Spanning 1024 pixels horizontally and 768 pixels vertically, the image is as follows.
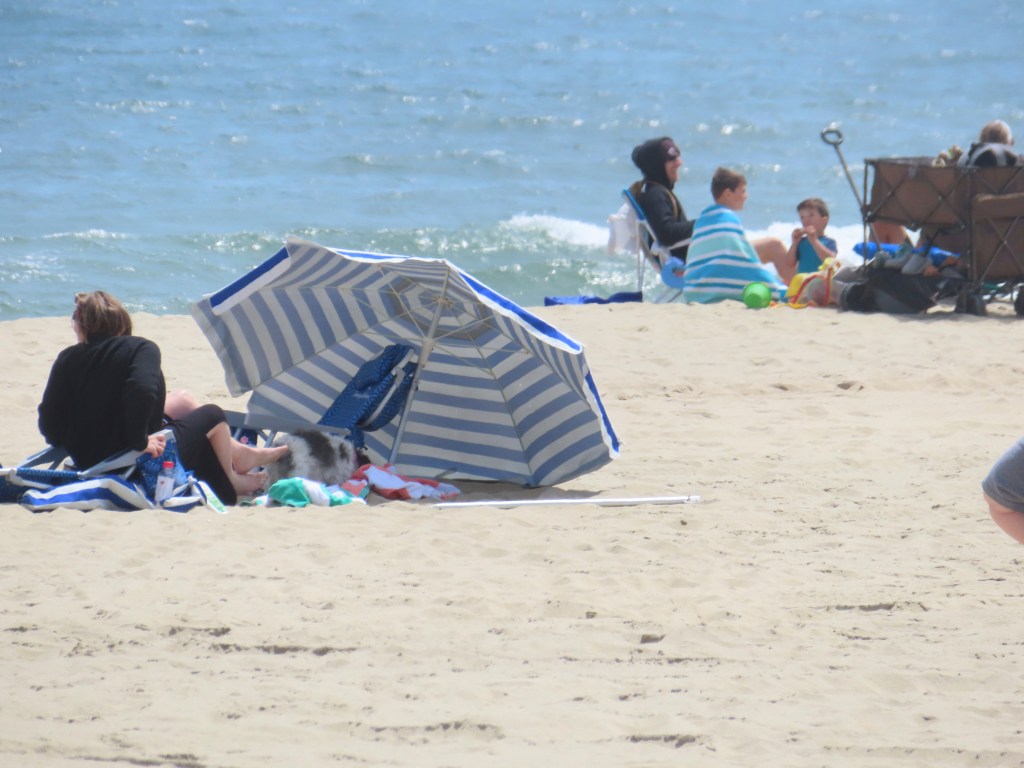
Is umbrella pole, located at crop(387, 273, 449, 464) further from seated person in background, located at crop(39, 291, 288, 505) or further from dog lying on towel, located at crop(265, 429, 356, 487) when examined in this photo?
seated person in background, located at crop(39, 291, 288, 505)

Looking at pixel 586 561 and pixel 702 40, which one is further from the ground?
pixel 702 40

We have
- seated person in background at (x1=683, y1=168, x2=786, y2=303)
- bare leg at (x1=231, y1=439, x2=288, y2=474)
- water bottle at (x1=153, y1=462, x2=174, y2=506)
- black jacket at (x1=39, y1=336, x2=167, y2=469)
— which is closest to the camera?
black jacket at (x1=39, y1=336, x2=167, y2=469)

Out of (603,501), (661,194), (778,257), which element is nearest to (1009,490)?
(603,501)

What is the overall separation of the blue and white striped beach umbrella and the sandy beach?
20 centimetres

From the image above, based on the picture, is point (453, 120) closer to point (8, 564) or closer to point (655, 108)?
point (655, 108)

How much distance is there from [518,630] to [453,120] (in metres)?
20.7

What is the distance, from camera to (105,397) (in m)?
4.90

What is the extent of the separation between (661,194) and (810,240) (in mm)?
1192

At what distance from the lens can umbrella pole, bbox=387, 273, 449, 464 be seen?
5633mm

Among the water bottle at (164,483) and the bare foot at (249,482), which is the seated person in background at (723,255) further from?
the water bottle at (164,483)

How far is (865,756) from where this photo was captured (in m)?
3.17

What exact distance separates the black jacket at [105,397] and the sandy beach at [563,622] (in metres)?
0.30

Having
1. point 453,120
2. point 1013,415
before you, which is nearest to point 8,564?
point 1013,415

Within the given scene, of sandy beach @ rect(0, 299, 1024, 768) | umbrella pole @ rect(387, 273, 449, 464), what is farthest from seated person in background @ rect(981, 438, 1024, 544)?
umbrella pole @ rect(387, 273, 449, 464)
